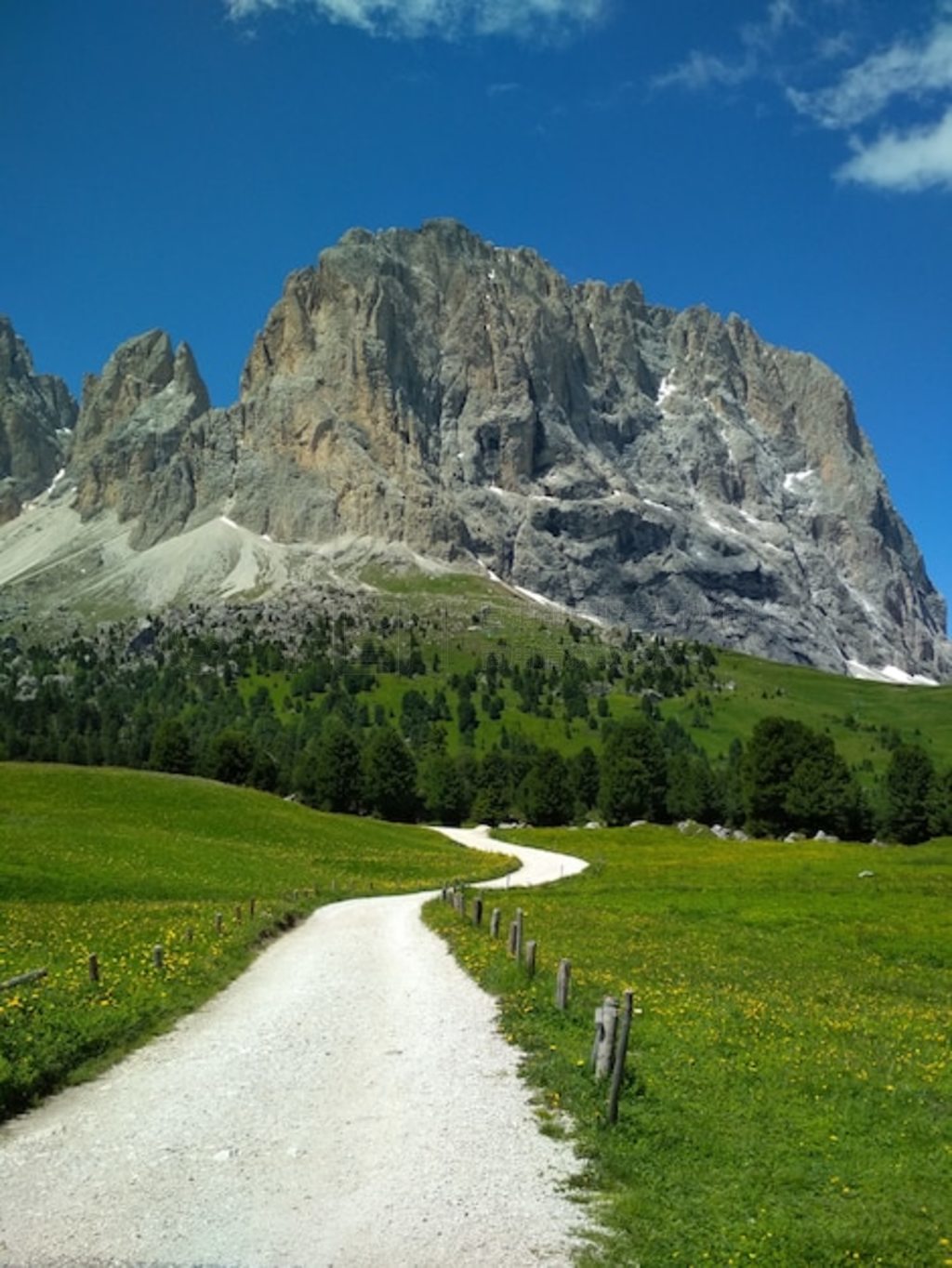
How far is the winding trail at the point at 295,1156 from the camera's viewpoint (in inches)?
436

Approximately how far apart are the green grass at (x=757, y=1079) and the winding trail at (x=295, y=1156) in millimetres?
1062

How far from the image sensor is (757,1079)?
18219 mm

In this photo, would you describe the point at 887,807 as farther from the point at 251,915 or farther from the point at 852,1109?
the point at 852,1109

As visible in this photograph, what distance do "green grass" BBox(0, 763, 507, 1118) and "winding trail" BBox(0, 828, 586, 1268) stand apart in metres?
1.27

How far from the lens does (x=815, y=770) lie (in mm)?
131750

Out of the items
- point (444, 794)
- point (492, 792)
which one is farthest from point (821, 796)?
point (444, 794)

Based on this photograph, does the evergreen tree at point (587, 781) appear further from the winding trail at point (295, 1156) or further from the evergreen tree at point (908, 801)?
the winding trail at point (295, 1156)

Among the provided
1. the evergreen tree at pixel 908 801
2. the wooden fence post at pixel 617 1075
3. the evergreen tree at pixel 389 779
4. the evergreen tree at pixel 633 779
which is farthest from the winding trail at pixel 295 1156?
the evergreen tree at pixel 908 801

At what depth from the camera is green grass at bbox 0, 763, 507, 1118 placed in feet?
67.5

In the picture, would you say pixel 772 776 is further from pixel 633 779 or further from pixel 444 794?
pixel 444 794

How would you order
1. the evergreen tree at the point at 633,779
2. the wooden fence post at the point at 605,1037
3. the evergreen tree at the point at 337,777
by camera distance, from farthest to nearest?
the evergreen tree at the point at 337,777
the evergreen tree at the point at 633,779
the wooden fence post at the point at 605,1037

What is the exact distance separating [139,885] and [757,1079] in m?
43.1

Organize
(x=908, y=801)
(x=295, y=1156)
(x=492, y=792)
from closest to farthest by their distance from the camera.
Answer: (x=295, y=1156)
(x=908, y=801)
(x=492, y=792)

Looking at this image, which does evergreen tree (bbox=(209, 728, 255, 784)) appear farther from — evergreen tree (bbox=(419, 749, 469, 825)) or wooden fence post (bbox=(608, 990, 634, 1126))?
wooden fence post (bbox=(608, 990, 634, 1126))
